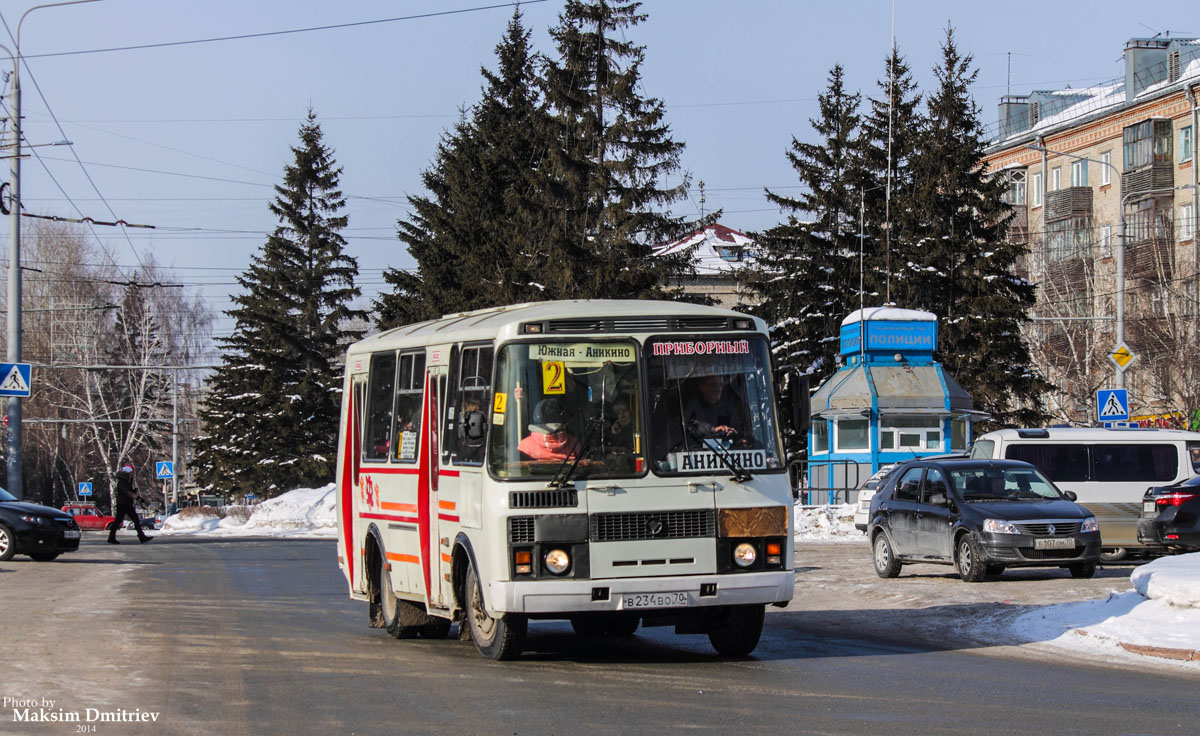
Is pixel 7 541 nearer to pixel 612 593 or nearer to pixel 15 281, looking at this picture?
pixel 15 281

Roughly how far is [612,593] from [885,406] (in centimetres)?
3098

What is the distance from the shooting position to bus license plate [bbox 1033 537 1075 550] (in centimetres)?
1844

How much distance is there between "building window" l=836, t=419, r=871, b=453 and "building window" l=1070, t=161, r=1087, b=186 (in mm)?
34660

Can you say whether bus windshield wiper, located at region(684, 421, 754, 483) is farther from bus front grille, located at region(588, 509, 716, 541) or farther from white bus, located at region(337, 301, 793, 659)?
bus front grille, located at region(588, 509, 716, 541)

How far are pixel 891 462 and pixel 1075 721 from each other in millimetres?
33496

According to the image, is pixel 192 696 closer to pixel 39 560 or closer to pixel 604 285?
pixel 39 560

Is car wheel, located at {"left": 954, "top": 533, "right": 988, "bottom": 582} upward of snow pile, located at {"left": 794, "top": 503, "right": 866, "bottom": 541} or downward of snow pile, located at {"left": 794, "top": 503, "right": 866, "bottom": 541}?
upward

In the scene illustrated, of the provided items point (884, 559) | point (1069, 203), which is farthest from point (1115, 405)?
point (1069, 203)

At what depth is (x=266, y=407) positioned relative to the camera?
62969 millimetres

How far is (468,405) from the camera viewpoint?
1190cm

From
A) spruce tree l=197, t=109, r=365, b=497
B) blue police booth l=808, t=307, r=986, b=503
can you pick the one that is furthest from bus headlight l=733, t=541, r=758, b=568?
spruce tree l=197, t=109, r=365, b=497

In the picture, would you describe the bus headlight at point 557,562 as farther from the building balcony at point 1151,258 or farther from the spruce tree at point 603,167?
the building balcony at point 1151,258

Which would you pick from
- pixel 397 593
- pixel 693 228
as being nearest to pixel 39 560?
pixel 397 593

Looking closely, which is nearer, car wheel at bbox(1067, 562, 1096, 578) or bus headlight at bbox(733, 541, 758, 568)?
bus headlight at bbox(733, 541, 758, 568)
